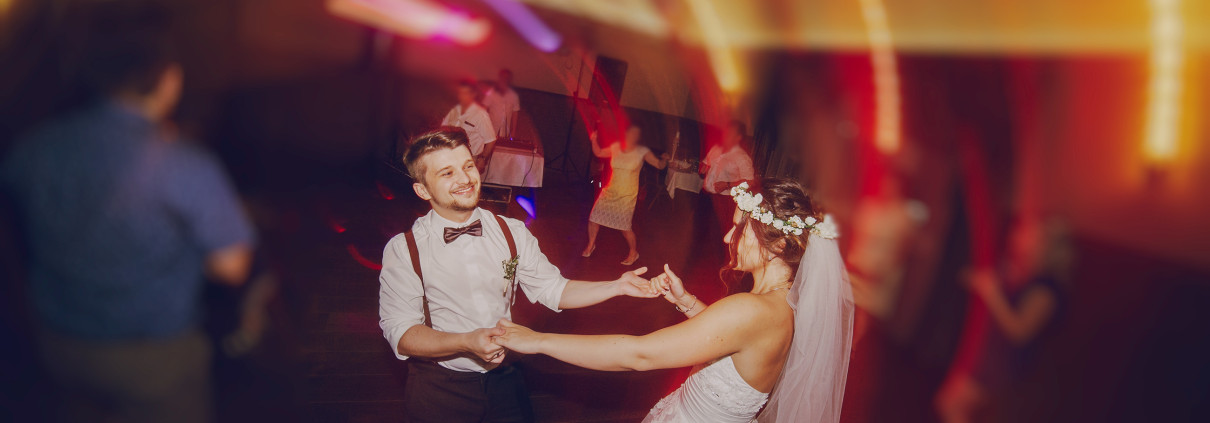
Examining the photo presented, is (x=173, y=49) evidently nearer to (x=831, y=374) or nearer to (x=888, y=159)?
(x=888, y=159)

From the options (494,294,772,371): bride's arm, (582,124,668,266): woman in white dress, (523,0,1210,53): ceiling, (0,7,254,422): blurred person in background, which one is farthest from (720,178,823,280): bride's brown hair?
(0,7,254,422): blurred person in background

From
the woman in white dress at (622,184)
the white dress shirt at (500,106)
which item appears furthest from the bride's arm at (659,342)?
the white dress shirt at (500,106)

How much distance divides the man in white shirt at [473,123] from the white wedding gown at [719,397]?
3.61 feet

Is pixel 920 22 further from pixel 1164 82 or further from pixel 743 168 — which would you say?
pixel 743 168

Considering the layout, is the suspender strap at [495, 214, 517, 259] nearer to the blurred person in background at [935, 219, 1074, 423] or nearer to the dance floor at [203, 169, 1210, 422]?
the dance floor at [203, 169, 1210, 422]

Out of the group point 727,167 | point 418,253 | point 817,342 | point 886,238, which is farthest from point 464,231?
point 817,342

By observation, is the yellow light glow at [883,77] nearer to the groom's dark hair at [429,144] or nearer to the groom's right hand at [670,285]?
the groom's right hand at [670,285]

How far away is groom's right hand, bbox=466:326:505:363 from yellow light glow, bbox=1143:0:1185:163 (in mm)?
1405

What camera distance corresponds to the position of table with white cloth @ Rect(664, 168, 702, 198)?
210 centimetres

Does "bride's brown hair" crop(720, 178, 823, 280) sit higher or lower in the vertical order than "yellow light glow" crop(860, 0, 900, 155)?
lower

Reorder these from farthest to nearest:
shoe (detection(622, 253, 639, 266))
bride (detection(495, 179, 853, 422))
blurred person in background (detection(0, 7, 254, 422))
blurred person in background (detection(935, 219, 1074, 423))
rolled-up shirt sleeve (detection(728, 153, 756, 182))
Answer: shoe (detection(622, 253, 639, 266))
rolled-up shirt sleeve (detection(728, 153, 756, 182))
bride (detection(495, 179, 853, 422))
blurred person in background (detection(935, 219, 1074, 423))
blurred person in background (detection(0, 7, 254, 422))

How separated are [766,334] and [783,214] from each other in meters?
0.40

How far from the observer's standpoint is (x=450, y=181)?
1.50m

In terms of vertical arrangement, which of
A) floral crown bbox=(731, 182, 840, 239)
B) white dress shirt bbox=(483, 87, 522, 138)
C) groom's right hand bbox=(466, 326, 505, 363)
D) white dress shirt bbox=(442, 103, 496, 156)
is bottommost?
groom's right hand bbox=(466, 326, 505, 363)
